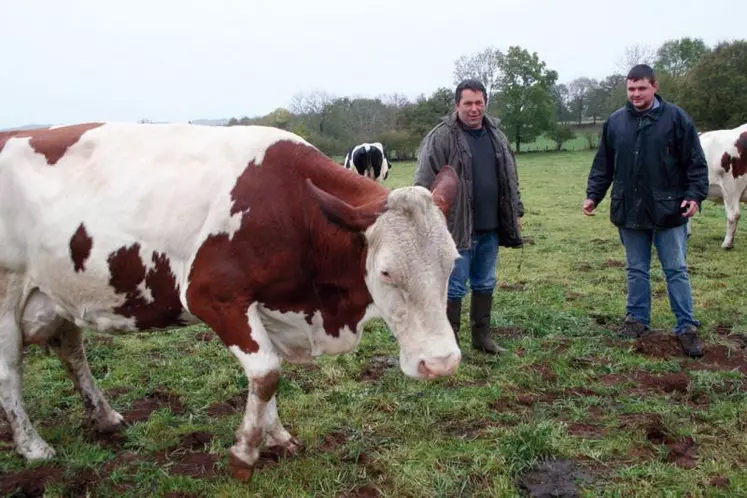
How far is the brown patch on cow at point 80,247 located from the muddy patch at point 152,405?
1.41m

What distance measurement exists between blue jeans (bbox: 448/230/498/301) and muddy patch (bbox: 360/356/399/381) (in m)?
0.78

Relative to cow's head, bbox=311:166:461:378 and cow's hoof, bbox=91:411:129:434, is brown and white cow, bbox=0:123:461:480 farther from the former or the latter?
cow's hoof, bbox=91:411:129:434

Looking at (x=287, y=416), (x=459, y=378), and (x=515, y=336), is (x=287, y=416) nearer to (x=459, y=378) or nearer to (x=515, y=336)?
(x=459, y=378)

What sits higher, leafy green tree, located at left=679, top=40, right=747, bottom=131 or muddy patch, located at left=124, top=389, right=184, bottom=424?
leafy green tree, located at left=679, top=40, right=747, bottom=131

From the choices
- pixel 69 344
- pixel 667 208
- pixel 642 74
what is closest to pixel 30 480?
pixel 69 344

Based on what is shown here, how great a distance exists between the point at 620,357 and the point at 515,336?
1098 millimetres

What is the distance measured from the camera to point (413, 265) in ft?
10.1

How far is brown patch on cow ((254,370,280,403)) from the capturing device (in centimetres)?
350

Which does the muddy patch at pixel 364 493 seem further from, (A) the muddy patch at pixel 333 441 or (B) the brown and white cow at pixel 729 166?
(B) the brown and white cow at pixel 729 166

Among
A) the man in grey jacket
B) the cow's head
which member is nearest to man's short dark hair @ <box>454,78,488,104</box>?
the man in grey jacket

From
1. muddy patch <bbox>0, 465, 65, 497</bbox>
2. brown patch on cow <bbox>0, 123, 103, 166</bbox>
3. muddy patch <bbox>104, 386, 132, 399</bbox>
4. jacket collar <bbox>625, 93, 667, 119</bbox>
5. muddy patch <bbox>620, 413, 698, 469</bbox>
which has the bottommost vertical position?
muddy patch <bbox>104, 386, 132, 399</bbox>

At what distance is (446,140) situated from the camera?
18.1ft

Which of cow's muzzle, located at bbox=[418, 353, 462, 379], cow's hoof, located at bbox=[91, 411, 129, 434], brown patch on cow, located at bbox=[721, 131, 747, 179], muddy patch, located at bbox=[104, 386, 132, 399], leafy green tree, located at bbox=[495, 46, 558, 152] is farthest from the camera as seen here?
leafy green tree, located at bbox=[495, 46, 558, 152]

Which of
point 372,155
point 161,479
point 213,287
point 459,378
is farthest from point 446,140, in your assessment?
point 372,155
